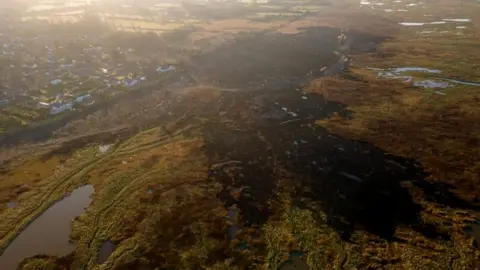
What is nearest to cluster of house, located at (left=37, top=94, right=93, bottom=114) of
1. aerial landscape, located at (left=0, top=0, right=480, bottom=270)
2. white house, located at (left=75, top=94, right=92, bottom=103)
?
aerial landscape, located at (left=0, top=0, right=480, bottom=270)

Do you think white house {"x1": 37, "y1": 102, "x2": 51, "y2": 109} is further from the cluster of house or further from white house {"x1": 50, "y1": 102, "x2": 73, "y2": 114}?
white house {"x1": 50, "y1": 102, "x2": 73, "y2": 114}

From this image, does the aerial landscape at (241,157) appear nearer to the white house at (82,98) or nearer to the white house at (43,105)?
the white house at (82,98)

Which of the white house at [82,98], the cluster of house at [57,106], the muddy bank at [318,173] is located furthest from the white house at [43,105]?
the muddy bank at [318,173]

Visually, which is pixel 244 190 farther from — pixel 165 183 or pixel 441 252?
pixel 441 252

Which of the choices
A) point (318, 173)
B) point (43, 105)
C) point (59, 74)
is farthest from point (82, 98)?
point (318, 173)

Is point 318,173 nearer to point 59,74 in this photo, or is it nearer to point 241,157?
point 241,157
